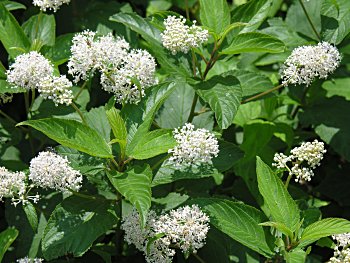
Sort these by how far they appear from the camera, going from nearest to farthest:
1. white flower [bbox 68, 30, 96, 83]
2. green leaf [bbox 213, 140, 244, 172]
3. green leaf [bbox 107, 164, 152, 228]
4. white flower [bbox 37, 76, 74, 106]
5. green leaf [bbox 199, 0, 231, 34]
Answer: green leaf [bbox 107, 164, 152, 228] < white flower [bbox 37, 76, 74, 106] < white flower [bbox 68, 30, 96, 83] < green leaf [bbox 213, 140, 244, 172] < green leaf [bbox 199, 0, 231, 34]

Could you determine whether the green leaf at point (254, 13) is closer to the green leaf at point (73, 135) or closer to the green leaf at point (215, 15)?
the green leaf at point (215, 15)

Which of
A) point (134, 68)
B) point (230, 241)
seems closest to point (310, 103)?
point (230, 241)

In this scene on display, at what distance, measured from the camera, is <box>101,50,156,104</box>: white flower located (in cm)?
240

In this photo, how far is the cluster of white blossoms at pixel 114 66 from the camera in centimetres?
240

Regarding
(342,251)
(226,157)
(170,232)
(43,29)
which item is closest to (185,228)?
(170,232)

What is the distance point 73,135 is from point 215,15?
0.94 metres

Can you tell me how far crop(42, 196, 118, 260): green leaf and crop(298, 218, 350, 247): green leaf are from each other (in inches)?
32.3

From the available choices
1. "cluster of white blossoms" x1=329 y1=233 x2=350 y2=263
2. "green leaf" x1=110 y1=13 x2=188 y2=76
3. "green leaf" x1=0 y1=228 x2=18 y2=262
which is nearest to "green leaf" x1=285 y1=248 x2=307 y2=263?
"cluster of white blossoms" x1=329 y1=233 x2=350 y2=263

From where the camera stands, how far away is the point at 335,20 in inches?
113

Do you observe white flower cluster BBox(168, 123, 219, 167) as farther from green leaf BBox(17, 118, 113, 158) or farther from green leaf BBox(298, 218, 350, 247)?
green leaf BBox(298, 218, 350, 247)

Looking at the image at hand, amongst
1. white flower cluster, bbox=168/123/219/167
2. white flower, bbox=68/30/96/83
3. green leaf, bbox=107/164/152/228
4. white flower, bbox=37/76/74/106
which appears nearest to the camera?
green leaf, bbox=107/164/152/228

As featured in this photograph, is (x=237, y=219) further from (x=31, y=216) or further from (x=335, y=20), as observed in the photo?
(x=335, y=20)

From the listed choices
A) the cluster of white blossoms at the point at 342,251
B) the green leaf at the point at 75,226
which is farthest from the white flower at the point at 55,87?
the cluster of white blossoms at the point at 342,251

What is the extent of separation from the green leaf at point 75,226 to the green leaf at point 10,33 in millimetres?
909
